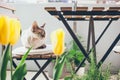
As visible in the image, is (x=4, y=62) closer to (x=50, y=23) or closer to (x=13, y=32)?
(x=13, y=32)

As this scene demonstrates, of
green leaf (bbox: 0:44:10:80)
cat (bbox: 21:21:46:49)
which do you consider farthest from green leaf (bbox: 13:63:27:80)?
cat (bbox: 21:21:46:49)

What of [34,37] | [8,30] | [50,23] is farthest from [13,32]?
[50,23]

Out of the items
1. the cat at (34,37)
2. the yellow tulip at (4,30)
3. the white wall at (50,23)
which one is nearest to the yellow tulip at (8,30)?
the yellow tulip at (4,30)

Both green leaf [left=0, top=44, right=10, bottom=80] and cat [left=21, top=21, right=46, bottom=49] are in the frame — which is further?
cat [left=21, top=21, right=46, bottom=49]

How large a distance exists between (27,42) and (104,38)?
239 centimetres

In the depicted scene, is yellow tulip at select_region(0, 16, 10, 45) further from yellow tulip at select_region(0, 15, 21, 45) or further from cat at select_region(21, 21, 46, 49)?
cat at select_region(21, 21, 46, 49)

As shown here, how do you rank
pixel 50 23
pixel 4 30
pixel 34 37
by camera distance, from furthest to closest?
1. pixel 50 23
2. pixel 34 37
3. pixel 4 30

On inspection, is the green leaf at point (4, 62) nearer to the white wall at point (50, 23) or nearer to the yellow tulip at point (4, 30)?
the yellow tulip at point (4, 30)

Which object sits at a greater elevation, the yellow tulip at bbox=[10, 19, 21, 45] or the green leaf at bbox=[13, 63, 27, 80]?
the yellow tulip at bbox=[10, 19, 21, 45]

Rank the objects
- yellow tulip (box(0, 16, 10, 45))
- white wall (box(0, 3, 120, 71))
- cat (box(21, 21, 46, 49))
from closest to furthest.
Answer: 1. yellow tulip (box(0, 16, 10, 45))
2. cat (box(21, 21, 46, 49))
3. white wall (box(0, 3, 120, 71))

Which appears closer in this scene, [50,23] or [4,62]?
[4,62]

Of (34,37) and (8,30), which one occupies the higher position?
(8,30)

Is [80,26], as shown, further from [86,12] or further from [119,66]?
[86,12]

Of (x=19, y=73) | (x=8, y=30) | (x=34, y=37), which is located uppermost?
(x=8, y=30)
